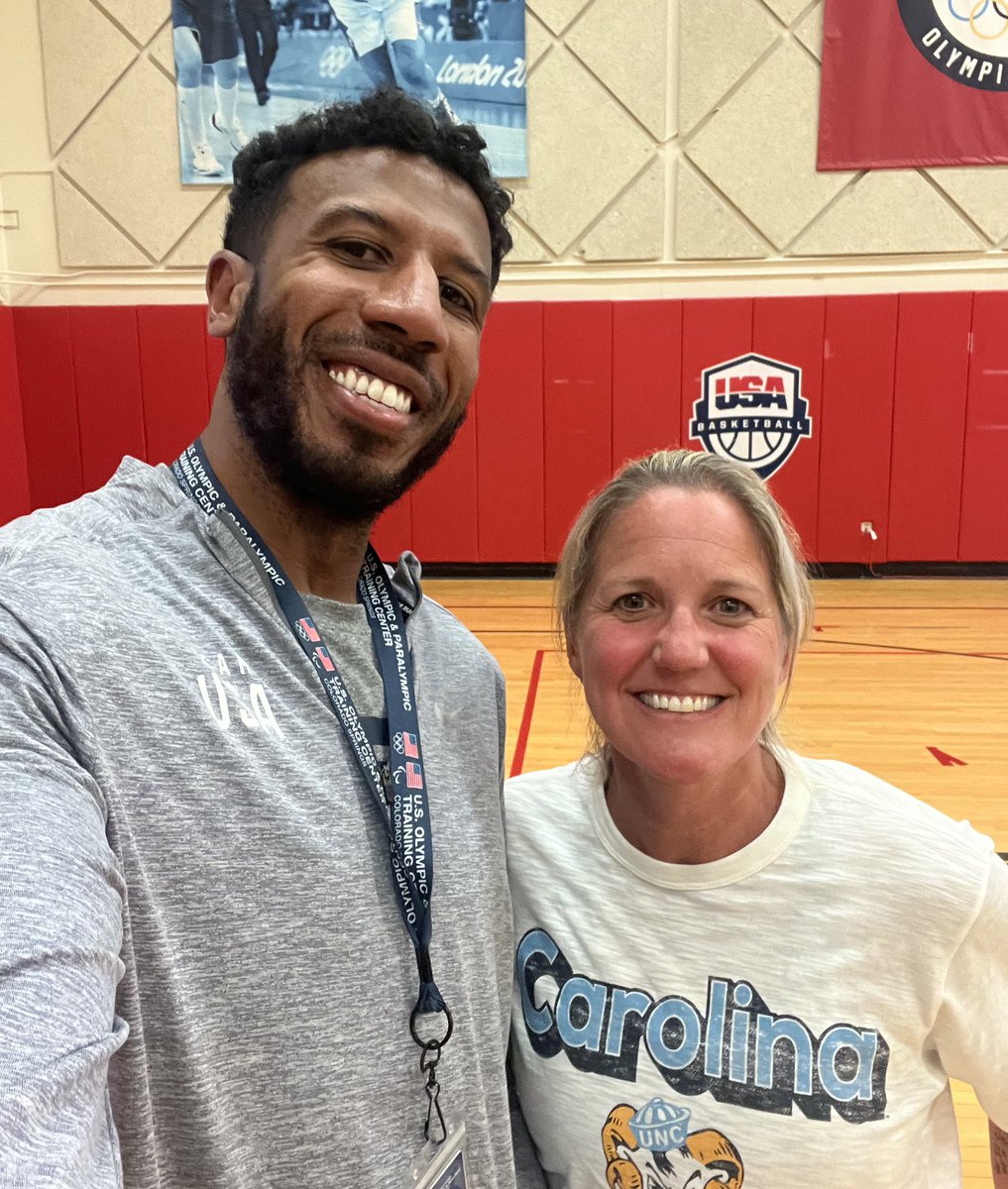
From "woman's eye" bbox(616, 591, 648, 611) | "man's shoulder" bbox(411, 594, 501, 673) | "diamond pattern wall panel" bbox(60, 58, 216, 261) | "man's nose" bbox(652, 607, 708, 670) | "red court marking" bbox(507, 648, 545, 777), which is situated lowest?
"red court marking" bbox(507, 648, 545, 777)

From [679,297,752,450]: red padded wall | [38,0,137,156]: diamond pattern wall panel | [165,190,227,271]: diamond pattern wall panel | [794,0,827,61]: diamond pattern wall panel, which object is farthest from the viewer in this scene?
[165,190,227,271]: diamond pattern wall panel

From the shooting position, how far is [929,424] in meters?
6.96

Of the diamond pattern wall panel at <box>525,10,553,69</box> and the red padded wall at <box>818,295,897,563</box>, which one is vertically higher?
the diamond pattern wall panel at <box>525,10,553,69</box>

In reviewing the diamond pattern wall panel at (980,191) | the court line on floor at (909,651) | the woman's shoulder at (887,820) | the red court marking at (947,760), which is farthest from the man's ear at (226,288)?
the diamond pattern wall panel at (980,191)

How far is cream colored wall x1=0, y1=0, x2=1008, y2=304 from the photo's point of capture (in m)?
6.75

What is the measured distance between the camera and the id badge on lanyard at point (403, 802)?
3.12 ft

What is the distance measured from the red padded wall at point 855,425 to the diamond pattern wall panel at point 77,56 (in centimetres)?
602

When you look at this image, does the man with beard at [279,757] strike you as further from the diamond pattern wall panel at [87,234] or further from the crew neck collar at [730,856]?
the diamond pattern wall panel at [87,234]

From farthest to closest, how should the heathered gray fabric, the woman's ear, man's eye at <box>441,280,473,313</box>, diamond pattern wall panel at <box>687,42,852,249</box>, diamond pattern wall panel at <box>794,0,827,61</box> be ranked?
diamond pattern wall panel at <box>687,42,852,249</box> → diamond pattern wall panel at <box>794,0,827,61</box> → the woman's ear → man's eye at <box>441,280,473,313</box> → the heathered gray fabric

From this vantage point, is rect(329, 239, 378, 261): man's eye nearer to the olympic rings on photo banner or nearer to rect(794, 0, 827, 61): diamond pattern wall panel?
rect(794, 0, 827, 61): diamond pattern wall panel

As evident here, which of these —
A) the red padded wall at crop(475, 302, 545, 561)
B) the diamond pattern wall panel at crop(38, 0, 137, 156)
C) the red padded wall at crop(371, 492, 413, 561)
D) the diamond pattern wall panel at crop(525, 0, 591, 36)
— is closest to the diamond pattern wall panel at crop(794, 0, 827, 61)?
the diamond pattern wall panel at crop(525, 0, 591, 36)

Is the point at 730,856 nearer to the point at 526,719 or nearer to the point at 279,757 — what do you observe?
the point at 279,757

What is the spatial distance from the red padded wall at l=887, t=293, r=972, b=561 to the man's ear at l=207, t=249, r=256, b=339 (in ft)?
22.4

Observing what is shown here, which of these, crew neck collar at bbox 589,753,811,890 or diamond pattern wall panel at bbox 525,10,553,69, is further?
diamond pattern wall panel at bbox 525,10,553,69
